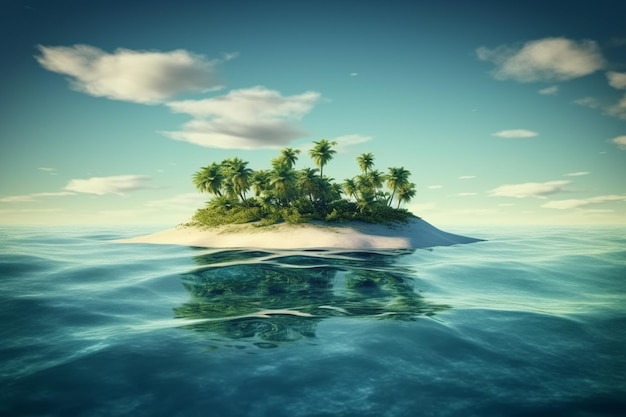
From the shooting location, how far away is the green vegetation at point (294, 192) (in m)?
45.2

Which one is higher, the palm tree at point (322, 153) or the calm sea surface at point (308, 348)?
the palm tree at point (322, 153)

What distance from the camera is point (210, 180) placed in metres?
53.8

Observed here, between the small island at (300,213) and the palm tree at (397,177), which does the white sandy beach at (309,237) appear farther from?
the palm tree at (397,177)

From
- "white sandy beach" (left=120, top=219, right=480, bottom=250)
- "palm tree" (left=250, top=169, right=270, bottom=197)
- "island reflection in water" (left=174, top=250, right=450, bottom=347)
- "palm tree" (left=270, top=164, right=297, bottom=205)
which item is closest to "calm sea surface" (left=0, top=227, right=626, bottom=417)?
"island reflection in water" (left=174, top=250, right=450, bottom=347)

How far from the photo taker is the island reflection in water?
10.3m

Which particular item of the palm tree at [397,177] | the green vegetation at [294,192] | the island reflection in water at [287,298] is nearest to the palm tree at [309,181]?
the green vegetation at [294,192]

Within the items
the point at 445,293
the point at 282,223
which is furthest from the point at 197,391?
the point at 282,223

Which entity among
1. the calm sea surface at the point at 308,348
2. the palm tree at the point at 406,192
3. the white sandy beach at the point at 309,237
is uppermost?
the palm tree at the point at 406,192

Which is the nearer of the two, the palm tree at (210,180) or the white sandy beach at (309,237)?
the white sandy beach at (309,237)

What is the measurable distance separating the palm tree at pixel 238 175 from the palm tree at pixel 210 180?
2866 millimetres

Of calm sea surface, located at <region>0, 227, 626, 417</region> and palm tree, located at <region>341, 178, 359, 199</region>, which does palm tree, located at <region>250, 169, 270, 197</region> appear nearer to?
palm tree, located at <region>341, 178, 359, 199</region>

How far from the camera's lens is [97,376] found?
23.7ft

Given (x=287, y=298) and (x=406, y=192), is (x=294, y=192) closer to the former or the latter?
(x=406, y=192)

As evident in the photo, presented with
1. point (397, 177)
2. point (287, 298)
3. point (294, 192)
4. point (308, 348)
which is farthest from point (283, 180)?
point (308, 348)
